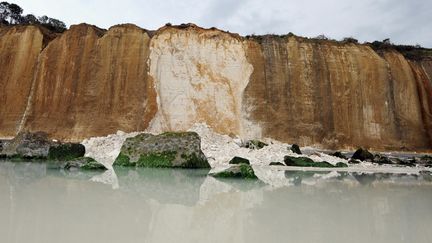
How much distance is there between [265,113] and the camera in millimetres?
28578

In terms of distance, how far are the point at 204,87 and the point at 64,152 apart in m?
13.3

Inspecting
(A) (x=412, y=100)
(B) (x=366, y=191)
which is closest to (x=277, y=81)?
(A) (x=412, y=100)

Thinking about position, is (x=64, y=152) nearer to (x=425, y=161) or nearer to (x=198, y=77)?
(x=198, y=77)

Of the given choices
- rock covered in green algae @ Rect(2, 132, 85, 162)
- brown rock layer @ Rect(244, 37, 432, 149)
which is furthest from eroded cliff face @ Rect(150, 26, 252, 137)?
rock covered in green algae @ Rect(2, 132, 85, 162)

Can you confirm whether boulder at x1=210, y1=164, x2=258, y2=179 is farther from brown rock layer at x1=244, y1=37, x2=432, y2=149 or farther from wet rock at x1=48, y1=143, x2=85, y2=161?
brown rock layer at x1=244, y1=37, x2=432, y2=149

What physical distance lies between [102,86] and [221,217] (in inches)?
962

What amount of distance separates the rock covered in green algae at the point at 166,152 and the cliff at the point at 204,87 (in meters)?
12.2

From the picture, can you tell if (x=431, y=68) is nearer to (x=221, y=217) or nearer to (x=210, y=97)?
(x=210, y=97)

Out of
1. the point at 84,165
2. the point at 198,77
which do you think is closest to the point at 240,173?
the point at 84,165

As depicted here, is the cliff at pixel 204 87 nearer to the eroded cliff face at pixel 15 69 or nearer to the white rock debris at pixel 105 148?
the eroded cliff face at pixel 15 69

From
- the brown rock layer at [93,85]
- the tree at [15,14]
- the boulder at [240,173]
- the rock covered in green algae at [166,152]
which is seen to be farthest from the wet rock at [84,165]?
the tree at [15,14]

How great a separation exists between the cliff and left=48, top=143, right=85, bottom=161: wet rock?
8.98 m

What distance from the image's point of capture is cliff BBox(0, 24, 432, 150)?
91.5 feet

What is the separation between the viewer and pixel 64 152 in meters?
17.2
